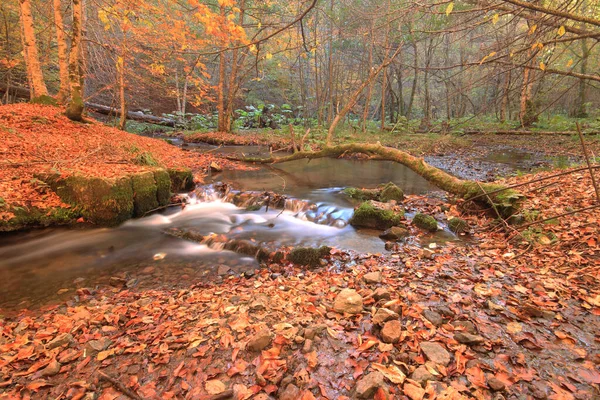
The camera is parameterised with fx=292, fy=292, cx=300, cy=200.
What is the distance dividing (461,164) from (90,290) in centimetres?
1295

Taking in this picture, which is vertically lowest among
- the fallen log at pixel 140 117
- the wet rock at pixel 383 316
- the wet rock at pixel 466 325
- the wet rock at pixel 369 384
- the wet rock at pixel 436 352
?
the wet rock at pixel 369 384

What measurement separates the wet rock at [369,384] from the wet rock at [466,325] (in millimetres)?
955

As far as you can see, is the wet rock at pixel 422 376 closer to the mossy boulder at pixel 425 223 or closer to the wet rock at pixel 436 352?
the wet rock at pixel 436 352

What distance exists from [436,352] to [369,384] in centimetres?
65

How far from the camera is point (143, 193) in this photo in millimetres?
6641

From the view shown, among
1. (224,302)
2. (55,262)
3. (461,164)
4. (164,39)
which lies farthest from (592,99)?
(55,262)

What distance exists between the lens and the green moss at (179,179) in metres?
8.32

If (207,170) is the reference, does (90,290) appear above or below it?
below

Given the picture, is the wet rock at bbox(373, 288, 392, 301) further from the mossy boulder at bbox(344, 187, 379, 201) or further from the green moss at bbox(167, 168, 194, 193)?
the green moss at bbox(167, 168, 194, 193)

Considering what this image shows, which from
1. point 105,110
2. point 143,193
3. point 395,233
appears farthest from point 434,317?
point 105,110

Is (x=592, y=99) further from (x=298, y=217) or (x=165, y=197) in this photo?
(x=165, y=197)

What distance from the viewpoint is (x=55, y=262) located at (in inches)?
188

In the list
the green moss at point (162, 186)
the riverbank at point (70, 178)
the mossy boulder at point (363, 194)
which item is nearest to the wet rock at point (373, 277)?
the mossy boulder at point (363, 194)

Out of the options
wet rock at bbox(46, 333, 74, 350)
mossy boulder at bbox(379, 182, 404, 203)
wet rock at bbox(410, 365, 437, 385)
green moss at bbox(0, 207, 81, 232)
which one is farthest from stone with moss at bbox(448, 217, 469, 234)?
green moss at bbox(0, 207, 81, 232)
